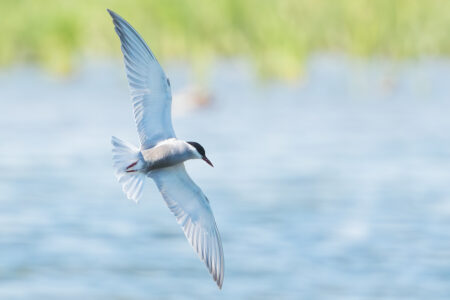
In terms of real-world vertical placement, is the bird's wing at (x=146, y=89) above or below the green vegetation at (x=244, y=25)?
below

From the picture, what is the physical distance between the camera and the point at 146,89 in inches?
157


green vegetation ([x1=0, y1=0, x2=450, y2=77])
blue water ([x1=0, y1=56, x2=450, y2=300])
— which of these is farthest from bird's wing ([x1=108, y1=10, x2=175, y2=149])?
green vegetation ([x1=0, y1=0, x2=450, y2=77])

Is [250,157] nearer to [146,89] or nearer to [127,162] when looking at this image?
[146,89]

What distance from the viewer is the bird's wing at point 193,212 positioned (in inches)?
162

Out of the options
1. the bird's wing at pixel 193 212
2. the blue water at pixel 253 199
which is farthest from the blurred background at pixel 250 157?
the bird's wing at pixel 193 212

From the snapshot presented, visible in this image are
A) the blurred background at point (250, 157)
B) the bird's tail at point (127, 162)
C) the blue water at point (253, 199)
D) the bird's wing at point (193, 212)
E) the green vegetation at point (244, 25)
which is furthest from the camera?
the green vegetation at point (244, 25)

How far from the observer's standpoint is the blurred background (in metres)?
10.0

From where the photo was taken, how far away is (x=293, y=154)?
54.0 ft

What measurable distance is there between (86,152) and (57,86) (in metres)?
8.34

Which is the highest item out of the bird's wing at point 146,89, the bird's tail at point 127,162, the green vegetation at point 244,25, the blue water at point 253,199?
the green vegetation at point 244,25

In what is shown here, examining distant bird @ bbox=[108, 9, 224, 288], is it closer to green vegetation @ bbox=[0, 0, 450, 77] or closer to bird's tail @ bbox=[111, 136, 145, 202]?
bird's tail @ bbox=[111, 136, 145, 202]

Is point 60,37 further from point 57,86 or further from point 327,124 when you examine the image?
point 327,124

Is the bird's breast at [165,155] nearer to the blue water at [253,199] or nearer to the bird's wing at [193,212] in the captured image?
the bird's wing at [193,212]

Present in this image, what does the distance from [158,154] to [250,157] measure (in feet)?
39.9
